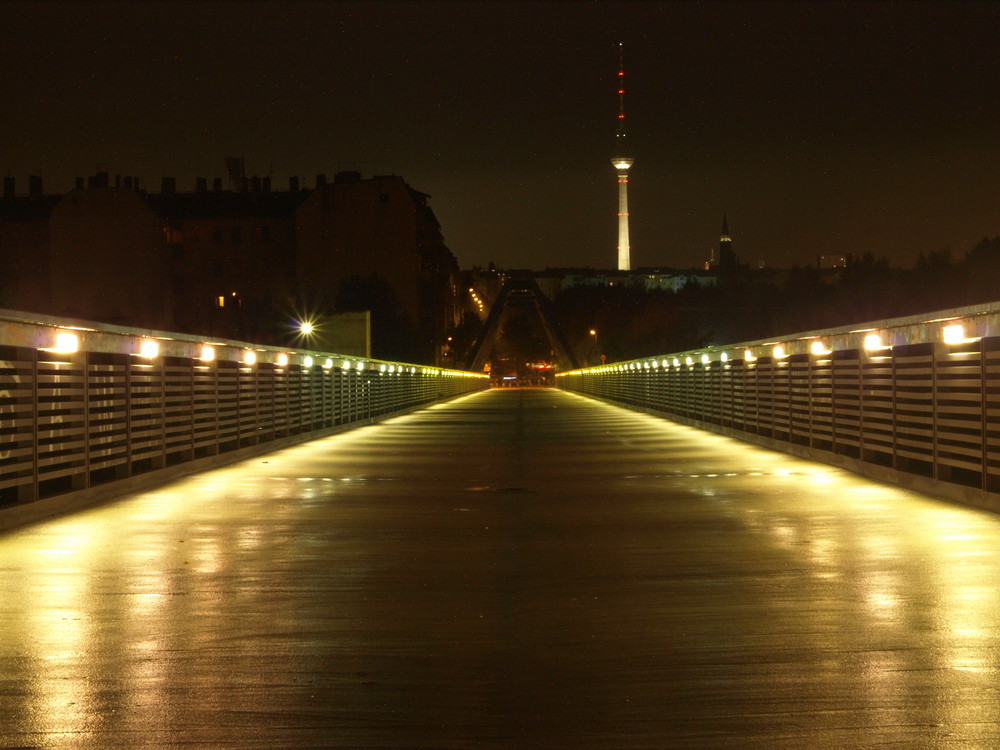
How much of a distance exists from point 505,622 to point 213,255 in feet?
307

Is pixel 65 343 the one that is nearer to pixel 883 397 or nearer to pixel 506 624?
pixel 506 624

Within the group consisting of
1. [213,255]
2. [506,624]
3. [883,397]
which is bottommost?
[506,624]

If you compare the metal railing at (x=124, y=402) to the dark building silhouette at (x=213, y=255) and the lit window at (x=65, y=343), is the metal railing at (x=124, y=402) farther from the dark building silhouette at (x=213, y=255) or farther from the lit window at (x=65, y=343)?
the dark building silhouette at (x=213, y=255)

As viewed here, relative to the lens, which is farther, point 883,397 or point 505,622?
point 883,397

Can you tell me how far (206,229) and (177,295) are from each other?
566 cm

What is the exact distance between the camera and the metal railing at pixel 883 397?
13.4 metres

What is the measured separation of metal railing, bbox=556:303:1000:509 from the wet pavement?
0.87 meters

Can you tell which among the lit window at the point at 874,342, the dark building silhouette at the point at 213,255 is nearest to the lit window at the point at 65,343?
the lit window at the point at 874,342

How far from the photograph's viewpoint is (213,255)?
3844 inches

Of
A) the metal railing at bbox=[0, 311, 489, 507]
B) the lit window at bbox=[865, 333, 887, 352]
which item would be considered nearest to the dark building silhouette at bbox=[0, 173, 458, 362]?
the metal railing at bbox=[0, 311, 489, 507]

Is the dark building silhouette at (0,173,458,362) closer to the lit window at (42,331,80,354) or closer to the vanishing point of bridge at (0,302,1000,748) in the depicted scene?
the lit window at (42,331,80,354)

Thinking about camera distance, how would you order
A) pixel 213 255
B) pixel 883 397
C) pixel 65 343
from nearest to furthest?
pixel 65 343, pixel 883 397, pixel 213 255

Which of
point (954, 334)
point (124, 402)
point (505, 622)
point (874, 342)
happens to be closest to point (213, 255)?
point (124, 402)

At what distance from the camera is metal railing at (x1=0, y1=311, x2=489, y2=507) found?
12.5m
